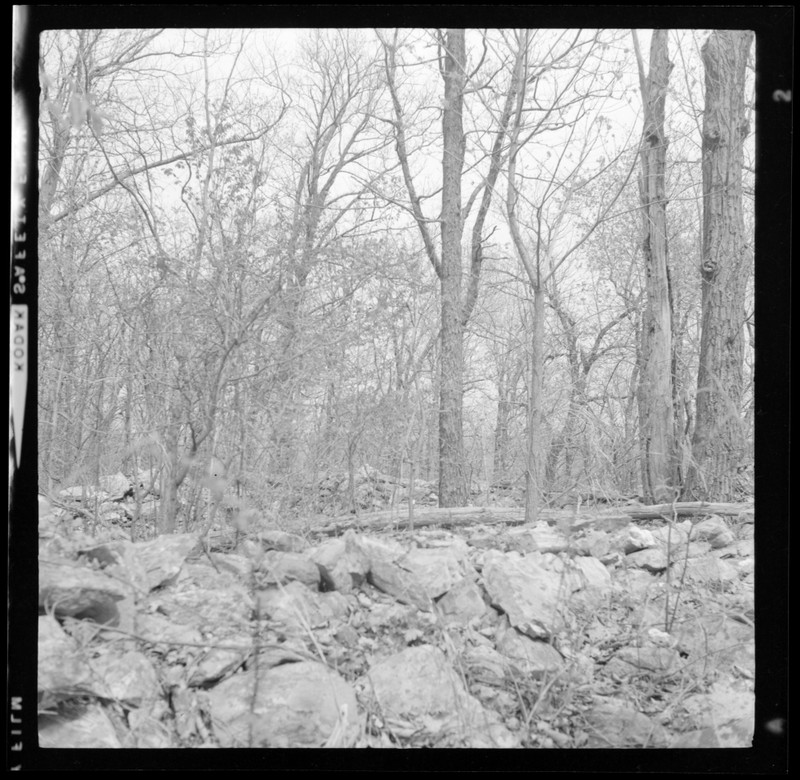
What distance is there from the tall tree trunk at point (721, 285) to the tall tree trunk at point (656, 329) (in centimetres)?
18

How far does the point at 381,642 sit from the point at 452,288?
1.88 metres

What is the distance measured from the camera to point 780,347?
2461mm

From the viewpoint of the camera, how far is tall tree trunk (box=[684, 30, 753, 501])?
288 centimetres

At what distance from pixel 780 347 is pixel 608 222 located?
3.71ft

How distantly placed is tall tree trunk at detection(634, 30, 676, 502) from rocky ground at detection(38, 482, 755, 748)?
0.45 m

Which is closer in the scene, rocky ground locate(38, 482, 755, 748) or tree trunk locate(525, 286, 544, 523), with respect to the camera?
rocky ground locate(38, 482, 755, 748)

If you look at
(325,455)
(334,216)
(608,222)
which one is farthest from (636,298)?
(325,455)

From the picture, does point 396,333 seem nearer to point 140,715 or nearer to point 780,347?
point 780,347

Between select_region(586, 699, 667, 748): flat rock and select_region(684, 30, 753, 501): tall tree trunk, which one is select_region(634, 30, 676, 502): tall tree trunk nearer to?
select_region(684, 30, 753, 501): tall tree trunk

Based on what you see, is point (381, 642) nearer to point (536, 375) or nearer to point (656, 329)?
point (536, 375)

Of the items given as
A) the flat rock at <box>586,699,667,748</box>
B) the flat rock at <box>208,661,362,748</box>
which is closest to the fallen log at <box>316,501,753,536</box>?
the flat rock at <box>208,661,362,748</box>

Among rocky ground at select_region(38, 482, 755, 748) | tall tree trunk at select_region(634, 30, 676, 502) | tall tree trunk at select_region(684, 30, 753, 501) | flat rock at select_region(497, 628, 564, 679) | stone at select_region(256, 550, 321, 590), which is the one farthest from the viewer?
tall tree trunk at select_region(634, 30, 676, 502)


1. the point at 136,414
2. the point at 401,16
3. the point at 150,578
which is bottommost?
the point at 150,578

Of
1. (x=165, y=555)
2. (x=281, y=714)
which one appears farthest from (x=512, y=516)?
(x=165, y=555)
